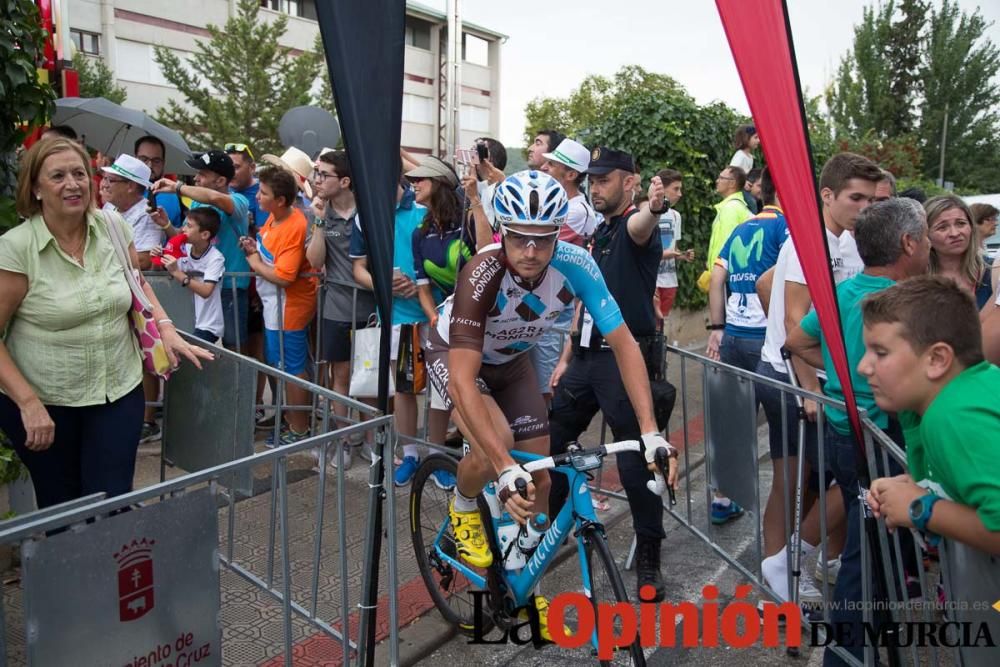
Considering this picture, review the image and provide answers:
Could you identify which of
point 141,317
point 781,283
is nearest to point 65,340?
point 141,317

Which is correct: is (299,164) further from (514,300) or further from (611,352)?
(514,300)

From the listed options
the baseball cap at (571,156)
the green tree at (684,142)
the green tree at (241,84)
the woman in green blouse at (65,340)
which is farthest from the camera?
the green tree at (241,84)

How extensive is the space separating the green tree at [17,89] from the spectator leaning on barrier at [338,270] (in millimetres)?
2133

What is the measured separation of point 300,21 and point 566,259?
159ft

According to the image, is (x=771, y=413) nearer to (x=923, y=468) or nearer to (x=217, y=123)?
(x=923, y=468)

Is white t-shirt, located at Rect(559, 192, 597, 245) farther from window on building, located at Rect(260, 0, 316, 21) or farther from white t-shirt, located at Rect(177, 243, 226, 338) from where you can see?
window on building, located at Rect(260, 0, 316, 21)

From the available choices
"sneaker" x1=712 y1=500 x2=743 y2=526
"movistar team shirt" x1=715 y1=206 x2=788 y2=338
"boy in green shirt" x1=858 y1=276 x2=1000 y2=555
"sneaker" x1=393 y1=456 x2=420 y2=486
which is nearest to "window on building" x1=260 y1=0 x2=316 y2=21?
"sneaker" x1=393 y1=456 x2=420 y2=486

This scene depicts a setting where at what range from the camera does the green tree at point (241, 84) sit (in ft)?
111

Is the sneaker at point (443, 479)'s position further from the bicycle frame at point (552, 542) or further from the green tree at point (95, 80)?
the green tree at point (95, 80)

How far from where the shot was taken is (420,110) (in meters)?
55.9

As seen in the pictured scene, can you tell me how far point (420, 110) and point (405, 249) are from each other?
5230cm

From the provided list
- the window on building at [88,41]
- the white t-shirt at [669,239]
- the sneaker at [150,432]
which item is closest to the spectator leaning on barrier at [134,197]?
the sneaker at [150,432]

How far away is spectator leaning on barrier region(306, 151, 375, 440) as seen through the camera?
19.6ft

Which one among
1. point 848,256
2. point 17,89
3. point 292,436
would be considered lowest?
point 292,436
